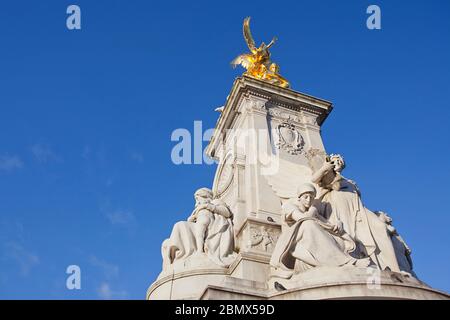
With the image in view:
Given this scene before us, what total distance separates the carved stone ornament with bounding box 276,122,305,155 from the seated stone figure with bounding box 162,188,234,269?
3482 millimetres

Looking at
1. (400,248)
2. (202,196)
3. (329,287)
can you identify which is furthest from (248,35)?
(329,287)

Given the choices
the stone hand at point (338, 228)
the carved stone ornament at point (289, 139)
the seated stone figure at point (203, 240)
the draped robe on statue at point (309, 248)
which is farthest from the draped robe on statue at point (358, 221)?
the seated stone figure at point (203, 240)

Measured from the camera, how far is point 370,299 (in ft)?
25.3

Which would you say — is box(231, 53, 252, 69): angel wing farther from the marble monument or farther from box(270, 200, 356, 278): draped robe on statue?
box(270, 200, 356, 278): draped robe on statue

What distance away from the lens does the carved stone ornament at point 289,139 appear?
13.7 m

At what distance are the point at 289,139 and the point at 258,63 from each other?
13.1 ft

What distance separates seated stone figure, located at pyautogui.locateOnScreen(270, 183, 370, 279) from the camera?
28.9 ft

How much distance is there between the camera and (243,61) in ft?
55.6

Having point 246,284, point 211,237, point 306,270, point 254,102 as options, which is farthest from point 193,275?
point 254,102

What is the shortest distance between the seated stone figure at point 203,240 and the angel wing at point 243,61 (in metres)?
7.39

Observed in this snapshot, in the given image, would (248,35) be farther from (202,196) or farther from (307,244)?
(307,244)

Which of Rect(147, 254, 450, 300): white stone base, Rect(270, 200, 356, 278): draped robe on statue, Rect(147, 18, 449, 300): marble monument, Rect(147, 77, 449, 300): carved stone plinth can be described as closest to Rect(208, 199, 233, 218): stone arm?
Rect(147, 18, 449, 300): marble monument
